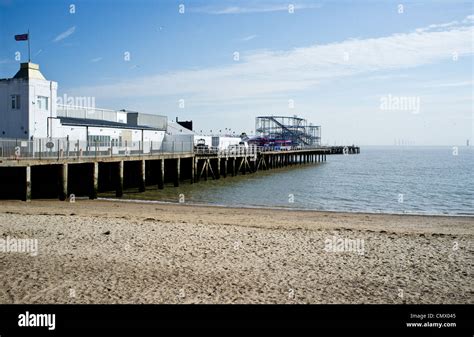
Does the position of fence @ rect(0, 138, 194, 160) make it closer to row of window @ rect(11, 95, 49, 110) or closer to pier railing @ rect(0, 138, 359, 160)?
pier railing @ rect(0, 138, 359, 160)

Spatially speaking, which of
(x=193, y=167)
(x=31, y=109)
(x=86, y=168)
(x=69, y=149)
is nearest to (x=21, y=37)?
(x=31, y=109)

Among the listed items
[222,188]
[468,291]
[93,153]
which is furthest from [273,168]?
[468,291]

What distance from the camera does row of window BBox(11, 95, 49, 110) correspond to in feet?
76.7

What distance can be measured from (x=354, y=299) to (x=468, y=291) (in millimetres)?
2438

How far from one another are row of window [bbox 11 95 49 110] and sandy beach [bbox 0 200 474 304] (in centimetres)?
982

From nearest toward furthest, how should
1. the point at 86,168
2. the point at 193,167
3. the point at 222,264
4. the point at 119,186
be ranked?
the point at 222,264, the point at 119,186, the point at 86,168, the point at 193,167

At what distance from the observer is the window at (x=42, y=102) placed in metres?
23.9

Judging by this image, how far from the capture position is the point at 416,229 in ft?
53.2

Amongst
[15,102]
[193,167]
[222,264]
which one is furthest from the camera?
[193,167]

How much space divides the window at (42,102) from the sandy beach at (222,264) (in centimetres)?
1000

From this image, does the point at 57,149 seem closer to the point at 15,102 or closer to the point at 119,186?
the point at 15,102

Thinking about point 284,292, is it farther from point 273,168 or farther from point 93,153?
point 273,168

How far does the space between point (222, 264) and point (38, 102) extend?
1899cm

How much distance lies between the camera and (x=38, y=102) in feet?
78.4
